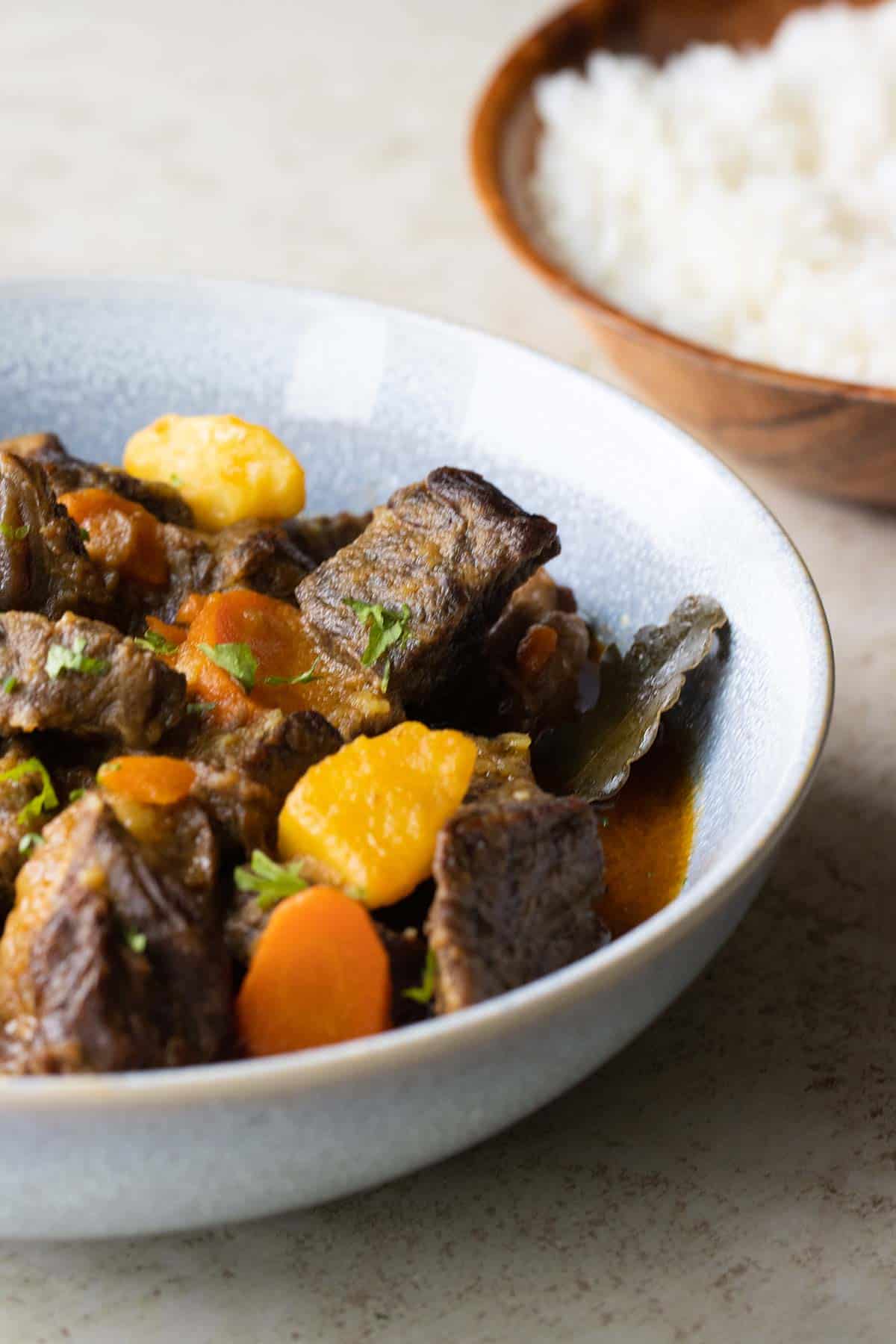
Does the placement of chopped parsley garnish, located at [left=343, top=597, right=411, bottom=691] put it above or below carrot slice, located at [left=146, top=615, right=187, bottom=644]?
above

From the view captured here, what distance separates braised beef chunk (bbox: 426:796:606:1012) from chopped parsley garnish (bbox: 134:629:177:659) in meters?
0.65

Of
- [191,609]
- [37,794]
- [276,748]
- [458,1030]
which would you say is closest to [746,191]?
[191,609]

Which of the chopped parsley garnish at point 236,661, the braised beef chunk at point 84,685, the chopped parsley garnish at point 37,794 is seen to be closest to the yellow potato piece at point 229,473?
the chopped parsley garnish at point 236,661

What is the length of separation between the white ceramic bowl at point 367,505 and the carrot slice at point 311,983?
0.20 m

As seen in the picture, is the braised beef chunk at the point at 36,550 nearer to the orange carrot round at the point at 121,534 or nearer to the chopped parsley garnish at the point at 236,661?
the orange carrot round at the point at 121,534

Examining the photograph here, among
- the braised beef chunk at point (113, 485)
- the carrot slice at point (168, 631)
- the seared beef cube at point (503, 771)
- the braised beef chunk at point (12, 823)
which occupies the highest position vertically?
the braised beef chunk at point (113, 485)

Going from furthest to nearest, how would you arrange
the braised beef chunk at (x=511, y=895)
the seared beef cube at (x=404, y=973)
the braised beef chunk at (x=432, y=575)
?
the braised beef chunk at (x=432, y=575)
the seared beef cube at (x=404, y=973)
the braised beef chunk at (x=511, y=895)

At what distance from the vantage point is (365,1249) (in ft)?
7.33

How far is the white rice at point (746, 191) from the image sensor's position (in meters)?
4.19

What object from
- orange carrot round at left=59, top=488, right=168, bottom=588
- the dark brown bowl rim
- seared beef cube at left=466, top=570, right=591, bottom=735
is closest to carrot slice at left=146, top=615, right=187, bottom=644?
orange carrot round at left=59, top=488, right=168, bottom=588

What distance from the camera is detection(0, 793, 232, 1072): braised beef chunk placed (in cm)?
188

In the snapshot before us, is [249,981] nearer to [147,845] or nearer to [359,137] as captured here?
[147,845]

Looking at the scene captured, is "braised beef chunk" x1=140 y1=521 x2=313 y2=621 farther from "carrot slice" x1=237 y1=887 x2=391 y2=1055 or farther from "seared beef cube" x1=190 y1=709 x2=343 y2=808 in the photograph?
"carrot slice" x1=237 y1=887 x2=391 y2=1055

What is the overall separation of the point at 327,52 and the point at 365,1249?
18.7ft
